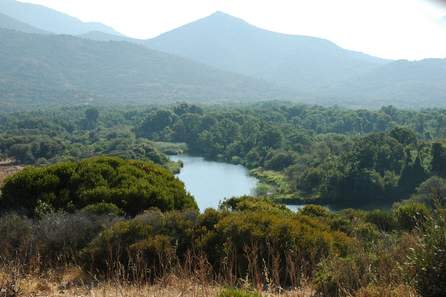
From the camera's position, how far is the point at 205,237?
9172mm

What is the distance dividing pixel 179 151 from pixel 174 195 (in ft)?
258

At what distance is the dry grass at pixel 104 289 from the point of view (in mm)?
5398

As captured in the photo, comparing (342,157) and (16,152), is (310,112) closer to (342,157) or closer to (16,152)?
(342,157)

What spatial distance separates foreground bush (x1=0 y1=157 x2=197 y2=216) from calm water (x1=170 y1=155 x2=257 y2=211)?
2893 cm

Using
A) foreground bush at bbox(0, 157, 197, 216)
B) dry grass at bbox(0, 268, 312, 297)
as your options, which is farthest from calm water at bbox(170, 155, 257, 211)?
dry grass at bbox(0, 268, 312, 297)

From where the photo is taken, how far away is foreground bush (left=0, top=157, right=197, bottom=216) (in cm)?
1335

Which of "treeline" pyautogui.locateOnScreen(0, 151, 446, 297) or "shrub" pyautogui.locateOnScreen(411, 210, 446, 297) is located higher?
"shrub" pyautogui.locateOnScreen(411, 210, 446, 297)

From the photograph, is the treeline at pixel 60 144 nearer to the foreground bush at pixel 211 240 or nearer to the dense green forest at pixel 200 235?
the dense green forest at pixel 200 235

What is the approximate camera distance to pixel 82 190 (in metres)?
13.6

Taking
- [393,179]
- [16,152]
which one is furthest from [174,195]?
[16,152]

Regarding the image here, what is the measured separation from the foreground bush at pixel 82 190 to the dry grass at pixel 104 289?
249 inches

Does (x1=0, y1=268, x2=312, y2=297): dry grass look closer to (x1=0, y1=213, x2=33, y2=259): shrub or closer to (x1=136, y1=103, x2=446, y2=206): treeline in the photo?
(x1=0, y1=213, x2=33, y2=259): shrub

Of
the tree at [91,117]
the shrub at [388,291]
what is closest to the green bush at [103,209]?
the shrub at [388,291]

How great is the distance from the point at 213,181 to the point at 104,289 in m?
56.7
